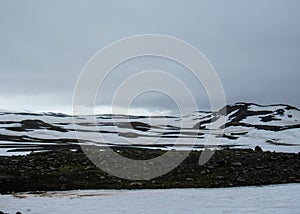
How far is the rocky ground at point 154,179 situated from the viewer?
23344 mm

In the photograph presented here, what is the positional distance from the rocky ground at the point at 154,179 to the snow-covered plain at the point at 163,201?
1.86 m

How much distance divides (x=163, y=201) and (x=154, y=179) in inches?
286

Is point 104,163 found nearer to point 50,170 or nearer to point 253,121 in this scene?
point 50,170

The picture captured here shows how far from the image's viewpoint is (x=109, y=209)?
16500 millimetres

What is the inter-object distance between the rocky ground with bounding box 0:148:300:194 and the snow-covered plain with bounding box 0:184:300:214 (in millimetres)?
1859

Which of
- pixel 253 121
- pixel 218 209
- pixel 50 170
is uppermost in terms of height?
pixel 253 121

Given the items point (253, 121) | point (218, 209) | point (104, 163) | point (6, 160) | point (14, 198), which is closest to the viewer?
point (218, 209)

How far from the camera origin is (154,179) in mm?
25234

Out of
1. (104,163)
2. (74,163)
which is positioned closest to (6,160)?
(74,163)

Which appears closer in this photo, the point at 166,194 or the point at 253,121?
the point at 166,194

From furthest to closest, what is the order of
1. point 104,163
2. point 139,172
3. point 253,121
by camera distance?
1. point 253,121
2. point 104,163
3. point 139,172

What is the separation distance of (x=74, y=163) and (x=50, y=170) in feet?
11.0

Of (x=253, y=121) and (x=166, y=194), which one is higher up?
(x=253, y=121)

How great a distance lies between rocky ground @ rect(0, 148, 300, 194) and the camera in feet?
76.6
